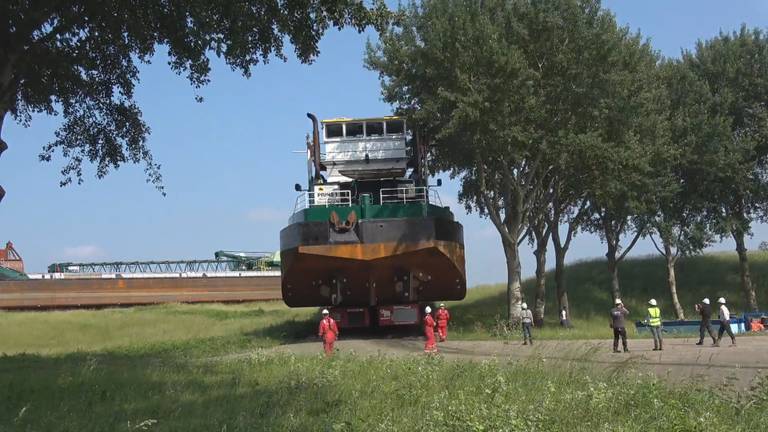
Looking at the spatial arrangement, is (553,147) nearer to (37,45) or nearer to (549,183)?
(549,183)

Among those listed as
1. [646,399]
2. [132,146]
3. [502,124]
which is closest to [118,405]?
[646,399]

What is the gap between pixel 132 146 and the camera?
15.0 m

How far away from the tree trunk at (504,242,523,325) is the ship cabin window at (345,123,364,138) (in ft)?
27.5

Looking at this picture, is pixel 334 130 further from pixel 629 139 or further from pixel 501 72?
pixel 629 139

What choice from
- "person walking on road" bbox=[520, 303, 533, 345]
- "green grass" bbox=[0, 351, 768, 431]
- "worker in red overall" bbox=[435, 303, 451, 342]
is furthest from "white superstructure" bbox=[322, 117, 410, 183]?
"green grass" bbox=[0, 351, 768, 431]

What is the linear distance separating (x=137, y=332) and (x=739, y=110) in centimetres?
→ 3195

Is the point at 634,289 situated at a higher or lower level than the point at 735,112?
lower

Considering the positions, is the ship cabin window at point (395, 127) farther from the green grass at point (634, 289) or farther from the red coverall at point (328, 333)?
the red coverall at point (328, 333)

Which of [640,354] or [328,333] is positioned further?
[328,333]

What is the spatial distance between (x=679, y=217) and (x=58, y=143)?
109ft

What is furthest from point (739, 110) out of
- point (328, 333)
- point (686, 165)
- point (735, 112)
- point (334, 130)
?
point (328, 333)

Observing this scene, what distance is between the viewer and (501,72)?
86.2 ft

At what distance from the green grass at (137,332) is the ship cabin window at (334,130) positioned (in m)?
8.05

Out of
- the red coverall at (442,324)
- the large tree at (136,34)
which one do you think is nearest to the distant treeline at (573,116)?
the red coverall at (442,324)
